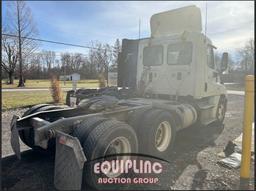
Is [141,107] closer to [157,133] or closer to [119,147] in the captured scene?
[157,133]

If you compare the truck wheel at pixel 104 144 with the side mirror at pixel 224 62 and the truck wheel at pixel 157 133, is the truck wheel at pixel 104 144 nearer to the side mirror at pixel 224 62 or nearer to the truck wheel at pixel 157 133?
the truck wheel at pixel 157 133

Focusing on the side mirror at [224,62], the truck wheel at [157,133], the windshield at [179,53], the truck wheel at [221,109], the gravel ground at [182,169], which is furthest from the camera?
the truck wheel at [221,109]

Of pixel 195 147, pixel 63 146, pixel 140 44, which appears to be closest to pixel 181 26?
pixel 140 44

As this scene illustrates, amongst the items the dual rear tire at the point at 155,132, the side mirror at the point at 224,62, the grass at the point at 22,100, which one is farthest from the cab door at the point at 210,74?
the grass at the point at 22,100

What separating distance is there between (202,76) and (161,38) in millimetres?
1423

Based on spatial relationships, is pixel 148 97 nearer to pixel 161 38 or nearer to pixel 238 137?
pixel 161 38

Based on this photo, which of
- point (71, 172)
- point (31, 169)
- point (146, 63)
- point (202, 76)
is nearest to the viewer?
point (71, 172)

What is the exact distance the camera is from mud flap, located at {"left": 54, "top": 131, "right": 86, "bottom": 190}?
9.55 feet

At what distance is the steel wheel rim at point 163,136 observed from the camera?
4.57m

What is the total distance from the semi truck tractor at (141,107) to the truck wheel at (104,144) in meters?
0.01

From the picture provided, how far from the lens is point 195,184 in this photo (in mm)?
3398

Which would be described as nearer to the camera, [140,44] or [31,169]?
[31,169]

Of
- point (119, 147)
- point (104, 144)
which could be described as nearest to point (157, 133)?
point (119, 147)

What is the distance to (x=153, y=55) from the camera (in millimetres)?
6305
